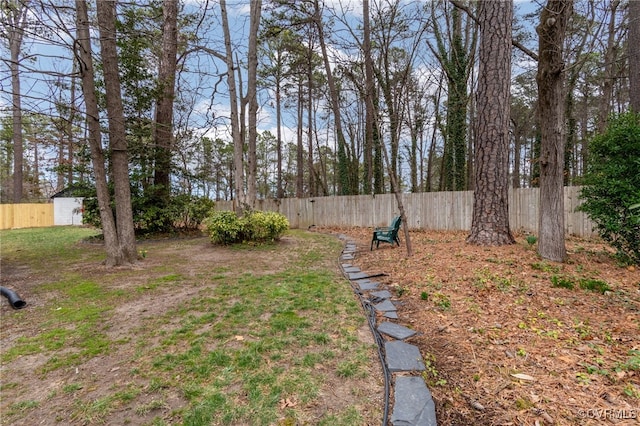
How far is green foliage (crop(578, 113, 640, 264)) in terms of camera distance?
3705 millimetres

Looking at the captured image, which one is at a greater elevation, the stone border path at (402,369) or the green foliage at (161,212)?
the green foliage at (161,212)

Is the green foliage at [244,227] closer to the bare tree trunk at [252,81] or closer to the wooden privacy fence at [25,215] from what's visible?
the bare tree trunk at [252,81]

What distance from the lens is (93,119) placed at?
452 centimetres

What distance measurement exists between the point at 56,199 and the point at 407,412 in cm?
2221

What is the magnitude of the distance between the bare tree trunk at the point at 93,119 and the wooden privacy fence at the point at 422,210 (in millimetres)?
7956

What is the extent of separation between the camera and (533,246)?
470cm

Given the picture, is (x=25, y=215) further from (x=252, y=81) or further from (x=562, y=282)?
(x=562, y=282)

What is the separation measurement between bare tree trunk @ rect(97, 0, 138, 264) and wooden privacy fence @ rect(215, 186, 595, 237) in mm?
7745

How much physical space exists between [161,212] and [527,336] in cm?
901

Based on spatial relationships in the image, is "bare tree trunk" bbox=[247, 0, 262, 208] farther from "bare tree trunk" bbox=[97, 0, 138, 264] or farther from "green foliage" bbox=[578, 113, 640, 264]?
"green foliage" bbox=[578, 113, 640, 264]

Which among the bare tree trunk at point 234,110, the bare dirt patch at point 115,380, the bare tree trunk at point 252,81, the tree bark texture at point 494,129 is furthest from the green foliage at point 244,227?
the tree bark texture at point 494,129

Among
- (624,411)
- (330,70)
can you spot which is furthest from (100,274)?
(330,70)

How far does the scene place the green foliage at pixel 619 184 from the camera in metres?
3.71
